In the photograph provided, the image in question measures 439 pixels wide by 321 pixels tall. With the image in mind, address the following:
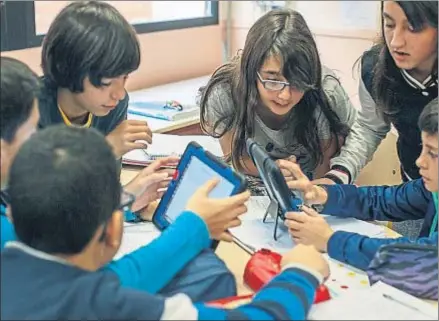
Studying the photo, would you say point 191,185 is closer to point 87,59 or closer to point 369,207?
point 87,59

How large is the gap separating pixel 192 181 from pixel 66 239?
459 millimetres

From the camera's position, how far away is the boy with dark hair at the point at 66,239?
88cm

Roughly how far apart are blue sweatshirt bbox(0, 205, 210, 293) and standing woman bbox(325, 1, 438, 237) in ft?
2.12

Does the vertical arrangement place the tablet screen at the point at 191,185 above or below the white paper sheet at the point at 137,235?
above

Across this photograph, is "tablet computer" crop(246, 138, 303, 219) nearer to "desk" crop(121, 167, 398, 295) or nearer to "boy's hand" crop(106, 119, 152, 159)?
"desk" crop(121, 167, 398, 295)

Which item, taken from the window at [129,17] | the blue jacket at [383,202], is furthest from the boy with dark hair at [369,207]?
the window at [129,17]

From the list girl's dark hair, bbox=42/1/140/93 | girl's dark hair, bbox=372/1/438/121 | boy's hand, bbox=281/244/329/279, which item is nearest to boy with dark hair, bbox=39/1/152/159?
girl's dark hair, bbox=42/1/140/93

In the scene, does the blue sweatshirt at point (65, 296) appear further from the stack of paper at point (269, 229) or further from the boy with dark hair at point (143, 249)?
the stack of paper at point (269, 229)

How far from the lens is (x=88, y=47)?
1298 millimetres

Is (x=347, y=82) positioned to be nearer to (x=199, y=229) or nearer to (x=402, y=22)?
(x=402, y=22)

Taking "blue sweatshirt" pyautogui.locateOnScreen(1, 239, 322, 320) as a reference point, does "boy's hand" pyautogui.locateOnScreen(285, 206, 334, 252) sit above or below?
below

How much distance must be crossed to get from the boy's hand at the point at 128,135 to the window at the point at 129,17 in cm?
94

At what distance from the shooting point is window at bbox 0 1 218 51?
99.8 inches

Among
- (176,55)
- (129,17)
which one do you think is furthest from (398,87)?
(129,17)
